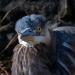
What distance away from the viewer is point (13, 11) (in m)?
2.95

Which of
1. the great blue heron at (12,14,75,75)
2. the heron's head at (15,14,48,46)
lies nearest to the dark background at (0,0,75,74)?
the great blue heron at (12,14,75,75)

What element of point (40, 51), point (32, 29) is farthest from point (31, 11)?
point (32, 29)

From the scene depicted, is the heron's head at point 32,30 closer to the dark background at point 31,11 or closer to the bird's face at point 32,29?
the bird's face at point 32,29

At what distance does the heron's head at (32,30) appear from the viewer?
1320 mm

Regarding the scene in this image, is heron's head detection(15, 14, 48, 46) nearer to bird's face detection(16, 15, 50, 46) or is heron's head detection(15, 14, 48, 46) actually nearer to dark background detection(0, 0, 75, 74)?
bird's face detection(16, 15, 50, 46)

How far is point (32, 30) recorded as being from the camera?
1.33 metres

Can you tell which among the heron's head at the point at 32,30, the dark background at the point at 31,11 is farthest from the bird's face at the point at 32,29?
the dark background at the point at 31,11

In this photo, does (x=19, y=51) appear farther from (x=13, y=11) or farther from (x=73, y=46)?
(x=13, y=11)

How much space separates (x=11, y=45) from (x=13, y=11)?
61cm

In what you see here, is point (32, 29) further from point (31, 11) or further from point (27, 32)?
point (31, 11)

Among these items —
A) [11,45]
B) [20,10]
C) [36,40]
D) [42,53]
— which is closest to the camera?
[36,40]

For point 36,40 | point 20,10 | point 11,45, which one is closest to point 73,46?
point 36,40

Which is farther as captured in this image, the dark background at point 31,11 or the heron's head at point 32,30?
the dark background at point 31,11

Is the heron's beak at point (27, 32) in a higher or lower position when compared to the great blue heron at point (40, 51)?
higher
